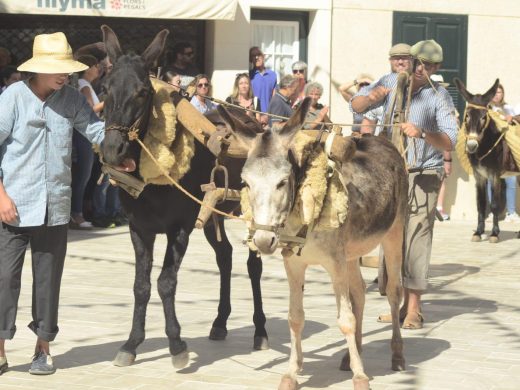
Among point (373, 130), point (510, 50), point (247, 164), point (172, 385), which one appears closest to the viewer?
point (247, 164)

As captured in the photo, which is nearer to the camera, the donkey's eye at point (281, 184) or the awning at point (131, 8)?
the donkey's eye at point (281, 184)

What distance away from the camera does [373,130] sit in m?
11.5

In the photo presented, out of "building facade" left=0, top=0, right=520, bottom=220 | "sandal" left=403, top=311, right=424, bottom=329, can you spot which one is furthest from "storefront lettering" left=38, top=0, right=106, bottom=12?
"sandal" left=403, top=311, right=424, bottom=329

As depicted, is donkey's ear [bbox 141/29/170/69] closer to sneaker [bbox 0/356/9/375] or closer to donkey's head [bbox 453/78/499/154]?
sneaker [bbox 0/356/9/375]

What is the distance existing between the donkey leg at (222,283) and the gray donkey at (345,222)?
1.30 meters

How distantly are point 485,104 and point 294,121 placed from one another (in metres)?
9.92

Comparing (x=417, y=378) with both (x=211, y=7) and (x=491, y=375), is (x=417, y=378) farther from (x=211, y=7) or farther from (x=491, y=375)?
(x=211, y=7)

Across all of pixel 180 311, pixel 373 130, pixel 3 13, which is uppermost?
pixel 3 13

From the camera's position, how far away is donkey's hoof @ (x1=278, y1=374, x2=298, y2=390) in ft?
24.1

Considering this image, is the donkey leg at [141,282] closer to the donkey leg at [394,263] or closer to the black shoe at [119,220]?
the donkey leg at [394,263]

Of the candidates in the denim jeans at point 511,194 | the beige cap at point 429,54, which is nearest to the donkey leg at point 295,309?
A: the beige cap at point 429,54

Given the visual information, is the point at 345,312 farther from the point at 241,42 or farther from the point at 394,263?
the point at 241,42

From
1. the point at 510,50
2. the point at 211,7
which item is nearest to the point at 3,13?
the point at 211,7

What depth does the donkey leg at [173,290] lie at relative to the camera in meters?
8.00
